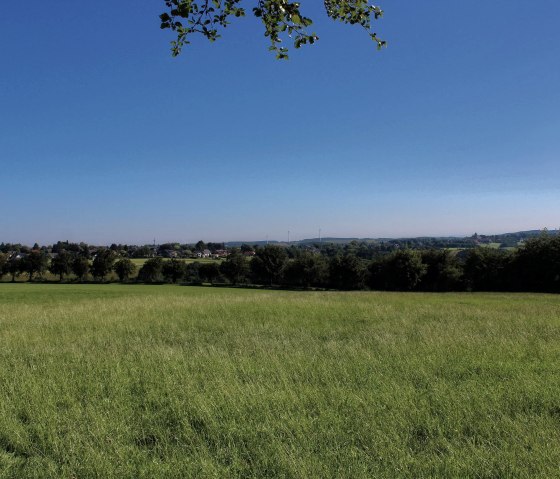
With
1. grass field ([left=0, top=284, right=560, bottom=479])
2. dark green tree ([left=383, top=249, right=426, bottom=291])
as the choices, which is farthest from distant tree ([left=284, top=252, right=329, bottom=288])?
grass field ([left=0, top=284, right=560, bottom=479])

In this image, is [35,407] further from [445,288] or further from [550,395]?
[445,288]

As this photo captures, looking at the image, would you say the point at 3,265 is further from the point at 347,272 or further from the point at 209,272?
the point at 347,272

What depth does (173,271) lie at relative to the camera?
99.5m

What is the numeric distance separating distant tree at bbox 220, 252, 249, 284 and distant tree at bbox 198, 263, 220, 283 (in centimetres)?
275

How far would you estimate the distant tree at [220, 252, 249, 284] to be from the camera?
97062 millimetres

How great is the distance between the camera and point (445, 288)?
7375 cm

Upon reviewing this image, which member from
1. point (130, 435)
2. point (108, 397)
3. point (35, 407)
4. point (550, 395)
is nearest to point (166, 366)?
point (108, 397)

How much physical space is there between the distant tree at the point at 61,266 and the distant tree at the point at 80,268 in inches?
107

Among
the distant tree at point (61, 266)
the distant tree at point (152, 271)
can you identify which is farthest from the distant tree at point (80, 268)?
the distant tree at point (152, 271)

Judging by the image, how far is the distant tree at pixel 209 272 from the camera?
10094 centimetres

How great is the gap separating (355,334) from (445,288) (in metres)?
67.7

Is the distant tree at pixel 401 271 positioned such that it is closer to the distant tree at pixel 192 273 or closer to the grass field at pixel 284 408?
the distant tree at pixel 192 273

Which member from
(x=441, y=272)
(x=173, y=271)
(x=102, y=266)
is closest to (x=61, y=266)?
(x=102, y=266)

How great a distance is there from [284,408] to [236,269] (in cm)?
9178
